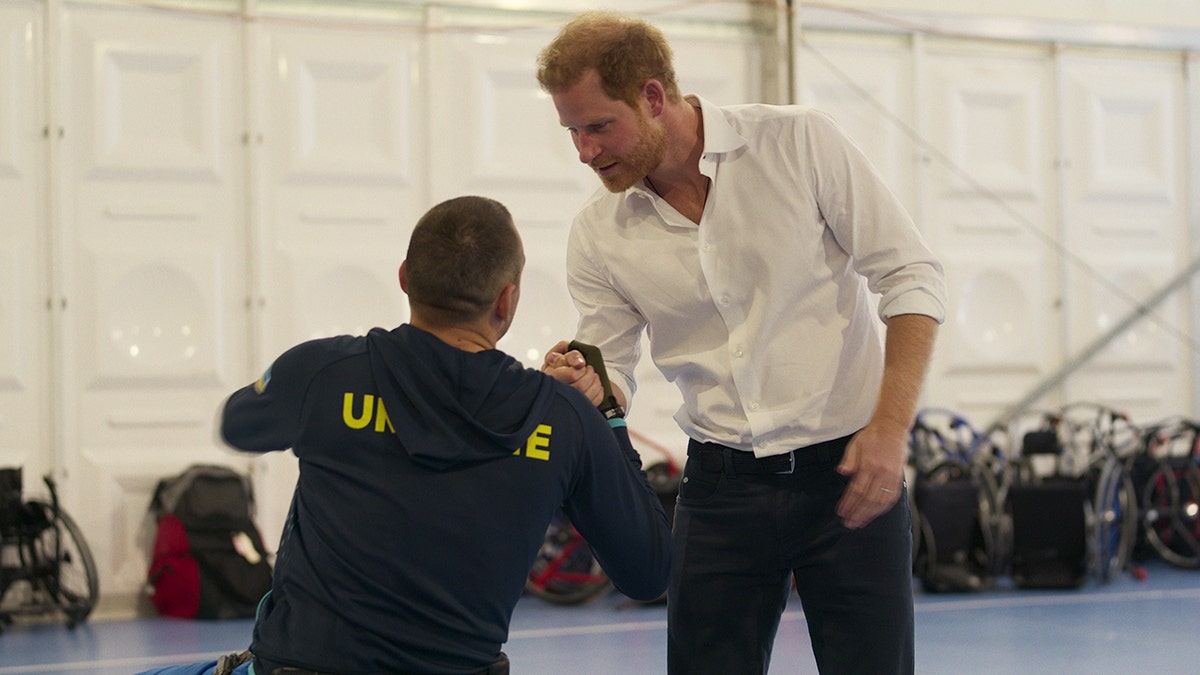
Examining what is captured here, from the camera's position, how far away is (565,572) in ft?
24.7

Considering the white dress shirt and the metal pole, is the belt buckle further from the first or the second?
the metal pole

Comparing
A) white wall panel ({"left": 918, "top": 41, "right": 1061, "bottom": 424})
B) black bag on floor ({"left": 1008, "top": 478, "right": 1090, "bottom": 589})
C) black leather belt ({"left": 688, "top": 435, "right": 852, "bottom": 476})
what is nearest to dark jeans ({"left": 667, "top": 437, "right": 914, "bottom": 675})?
black leather belt ({"left": 688, "top": 435, "right": 852, "bottom": 476})

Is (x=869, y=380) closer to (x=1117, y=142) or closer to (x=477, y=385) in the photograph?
(x=477, y=385)

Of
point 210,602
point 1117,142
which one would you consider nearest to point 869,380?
point 210,602

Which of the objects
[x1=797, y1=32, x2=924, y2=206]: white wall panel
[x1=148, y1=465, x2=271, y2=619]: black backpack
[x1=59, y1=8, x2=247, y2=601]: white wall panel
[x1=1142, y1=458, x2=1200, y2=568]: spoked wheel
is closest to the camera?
[x1=148, y1=465, x2=271, y2=619]: black backpack

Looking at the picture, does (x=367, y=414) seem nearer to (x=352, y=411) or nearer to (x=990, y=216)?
(x=352, y=411)

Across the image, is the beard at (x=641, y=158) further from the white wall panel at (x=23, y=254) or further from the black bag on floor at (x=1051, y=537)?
the black bag on floor at (x=1051, y=537)

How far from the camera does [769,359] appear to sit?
2.53 metres

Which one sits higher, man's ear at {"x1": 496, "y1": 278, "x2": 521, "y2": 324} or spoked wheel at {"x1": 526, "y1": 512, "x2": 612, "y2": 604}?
man's ear at {"x1": 496, "y1": 278, "x2": 521, "y2": 324}

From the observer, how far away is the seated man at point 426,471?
191 centimetres

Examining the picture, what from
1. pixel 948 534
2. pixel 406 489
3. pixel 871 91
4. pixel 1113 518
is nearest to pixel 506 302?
pixel 406 489

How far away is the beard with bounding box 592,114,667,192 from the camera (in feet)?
8.29

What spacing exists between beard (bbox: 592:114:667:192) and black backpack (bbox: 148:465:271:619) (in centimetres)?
499

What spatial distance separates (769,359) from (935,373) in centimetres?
658
